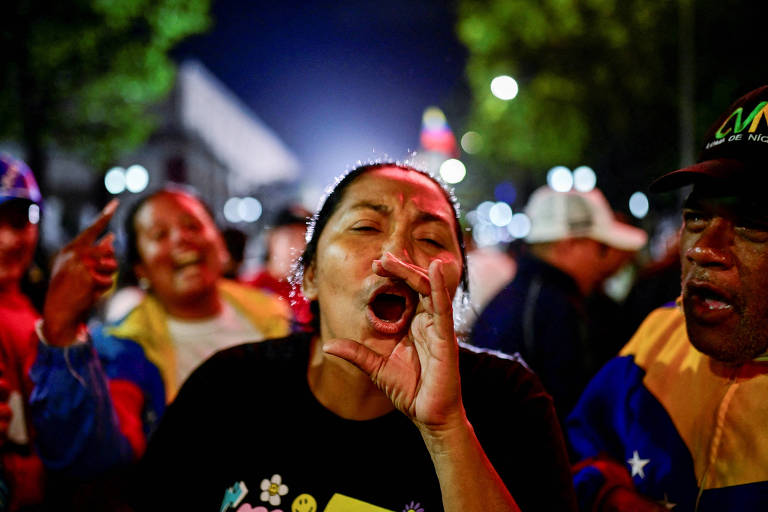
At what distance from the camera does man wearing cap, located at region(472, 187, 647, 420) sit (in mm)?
3766

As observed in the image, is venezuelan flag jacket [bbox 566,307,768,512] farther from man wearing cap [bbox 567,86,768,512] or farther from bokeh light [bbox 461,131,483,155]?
bokeh light [bbox 461,131,483,155]

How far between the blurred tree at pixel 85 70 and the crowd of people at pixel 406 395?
1225cm

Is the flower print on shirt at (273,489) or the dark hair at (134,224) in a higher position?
the dark hair at (134,224)

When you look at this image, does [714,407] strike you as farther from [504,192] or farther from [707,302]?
[504,192]

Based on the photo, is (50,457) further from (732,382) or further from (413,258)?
(732,382)

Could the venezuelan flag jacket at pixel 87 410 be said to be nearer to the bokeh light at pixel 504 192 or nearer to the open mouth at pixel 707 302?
the open mouth at pixel 707 302

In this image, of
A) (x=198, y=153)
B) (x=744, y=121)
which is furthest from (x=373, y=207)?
(x=198, y=153)

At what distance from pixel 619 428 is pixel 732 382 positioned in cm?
41

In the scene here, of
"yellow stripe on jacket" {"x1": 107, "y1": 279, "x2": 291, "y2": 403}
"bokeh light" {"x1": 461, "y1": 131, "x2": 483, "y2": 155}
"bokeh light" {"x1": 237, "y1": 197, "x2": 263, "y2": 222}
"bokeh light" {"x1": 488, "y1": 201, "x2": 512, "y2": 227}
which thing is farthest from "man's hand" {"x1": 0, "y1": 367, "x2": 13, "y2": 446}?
"bokeh light" {"x1": 488, "y1": 201, "x2": 512, "y2": 227}

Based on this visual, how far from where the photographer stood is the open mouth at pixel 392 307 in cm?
182

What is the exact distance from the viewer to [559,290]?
4.15 metres

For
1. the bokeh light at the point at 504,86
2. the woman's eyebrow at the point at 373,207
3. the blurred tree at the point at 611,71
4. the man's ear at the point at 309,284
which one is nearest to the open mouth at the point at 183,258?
the man's ear at the point at 309,284

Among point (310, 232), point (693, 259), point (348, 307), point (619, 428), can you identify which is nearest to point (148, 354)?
point (310, 232)

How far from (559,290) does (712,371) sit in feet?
7.15
